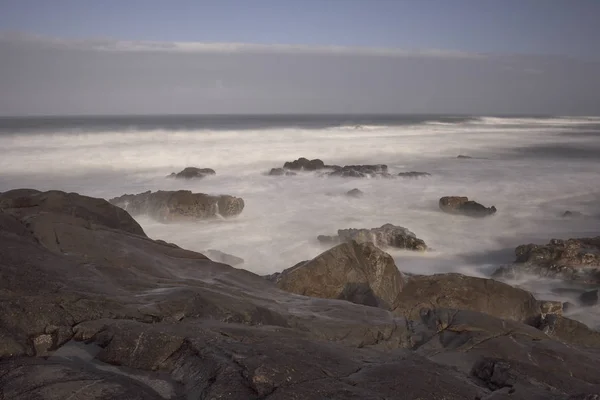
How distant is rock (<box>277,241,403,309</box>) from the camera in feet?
27.5

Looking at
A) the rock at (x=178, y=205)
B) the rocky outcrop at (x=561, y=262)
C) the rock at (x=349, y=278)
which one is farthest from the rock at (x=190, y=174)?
the rock at (x=349, y=278)

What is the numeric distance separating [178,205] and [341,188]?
8.69 m

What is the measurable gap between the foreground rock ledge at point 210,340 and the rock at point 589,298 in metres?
2.78

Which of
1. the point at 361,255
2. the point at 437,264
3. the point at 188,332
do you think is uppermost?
the point at 188,332

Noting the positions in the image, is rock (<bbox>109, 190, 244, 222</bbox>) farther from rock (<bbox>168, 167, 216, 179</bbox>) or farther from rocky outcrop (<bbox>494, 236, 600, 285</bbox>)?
rocky outcrop (<bbox>494, 236, 600, 285</bbox>)

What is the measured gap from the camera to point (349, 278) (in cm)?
870

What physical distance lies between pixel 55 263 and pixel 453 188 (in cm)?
2052

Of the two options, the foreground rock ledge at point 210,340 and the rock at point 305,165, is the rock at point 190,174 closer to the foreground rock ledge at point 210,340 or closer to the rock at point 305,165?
the rock at point 305,165

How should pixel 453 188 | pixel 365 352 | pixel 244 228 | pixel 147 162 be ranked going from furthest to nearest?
pixel 147 162
pixel 453 188
pixel 244 228
pixel 365 352

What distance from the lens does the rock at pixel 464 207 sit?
709 inches

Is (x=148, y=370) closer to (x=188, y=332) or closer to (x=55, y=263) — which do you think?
(x=188, y=332)

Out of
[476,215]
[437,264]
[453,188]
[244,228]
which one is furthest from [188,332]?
[453,188]

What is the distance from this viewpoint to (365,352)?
15.9 ft

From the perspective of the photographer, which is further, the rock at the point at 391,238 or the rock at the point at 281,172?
the rock at the point at 281,172
